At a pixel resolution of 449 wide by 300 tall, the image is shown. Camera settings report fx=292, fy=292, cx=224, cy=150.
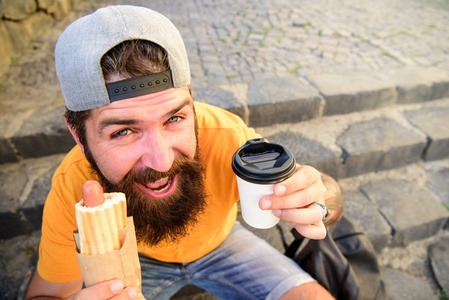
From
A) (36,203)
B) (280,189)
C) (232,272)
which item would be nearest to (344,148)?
(232,272)

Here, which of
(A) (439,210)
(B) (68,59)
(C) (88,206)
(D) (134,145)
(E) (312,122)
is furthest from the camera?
(E) (312,122)

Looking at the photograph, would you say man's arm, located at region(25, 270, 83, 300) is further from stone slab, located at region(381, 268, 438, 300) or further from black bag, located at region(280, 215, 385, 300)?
stone slab, located at region(381, 268, 438, 300)

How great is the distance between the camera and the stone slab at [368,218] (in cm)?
248

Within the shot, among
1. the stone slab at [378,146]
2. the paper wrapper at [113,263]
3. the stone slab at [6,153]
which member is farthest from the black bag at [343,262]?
the stone slab at [6,153]

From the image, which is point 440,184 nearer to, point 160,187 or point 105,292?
point 160,187

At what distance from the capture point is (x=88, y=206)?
0.96m

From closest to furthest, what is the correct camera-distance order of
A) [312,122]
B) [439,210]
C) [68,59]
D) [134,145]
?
[68,59]
[134,145]
[439,210]
[312,122]

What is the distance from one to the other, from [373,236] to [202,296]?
1.49 meters

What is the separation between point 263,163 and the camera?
1.16m

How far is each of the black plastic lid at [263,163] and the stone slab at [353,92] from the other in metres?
2.02

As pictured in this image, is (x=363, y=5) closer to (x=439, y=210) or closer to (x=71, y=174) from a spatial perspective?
(x=439, y=210)

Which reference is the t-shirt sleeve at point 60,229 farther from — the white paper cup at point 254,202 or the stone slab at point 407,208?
the stone slab at point 407,208

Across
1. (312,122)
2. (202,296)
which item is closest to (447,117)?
(312,122)

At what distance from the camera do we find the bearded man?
1158mm
